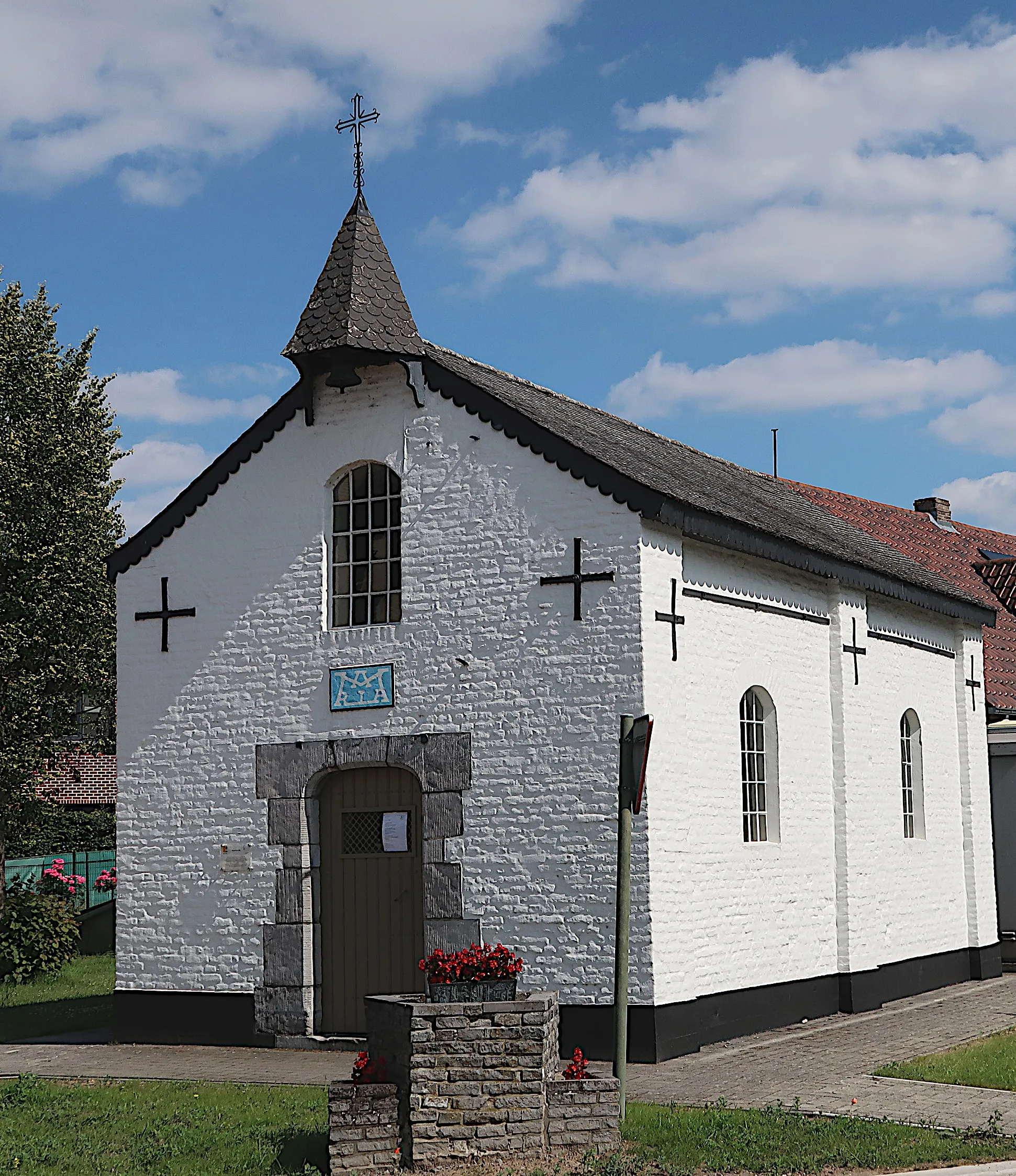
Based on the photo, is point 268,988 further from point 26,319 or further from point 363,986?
point 26,319

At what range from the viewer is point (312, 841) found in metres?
14.3

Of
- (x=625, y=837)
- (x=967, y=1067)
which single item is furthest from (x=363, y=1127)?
(x=967, y=1067)

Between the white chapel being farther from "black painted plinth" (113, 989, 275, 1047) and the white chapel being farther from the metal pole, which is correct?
the metal pole

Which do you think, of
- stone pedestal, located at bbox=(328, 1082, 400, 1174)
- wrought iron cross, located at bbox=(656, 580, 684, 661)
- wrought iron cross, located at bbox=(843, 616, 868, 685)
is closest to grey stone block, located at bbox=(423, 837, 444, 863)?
wrought iron cross, located at bbox=(656, 580, 684, 661)

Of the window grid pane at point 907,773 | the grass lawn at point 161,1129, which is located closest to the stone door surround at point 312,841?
the grass lawn at point 161,1129

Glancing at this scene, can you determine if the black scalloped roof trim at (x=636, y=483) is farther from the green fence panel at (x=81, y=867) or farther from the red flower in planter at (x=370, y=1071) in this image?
the green fence panel at (x=81, y=867)

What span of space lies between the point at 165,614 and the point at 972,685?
1016 centimetres

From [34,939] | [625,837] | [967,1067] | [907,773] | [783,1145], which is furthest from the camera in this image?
[34,939]

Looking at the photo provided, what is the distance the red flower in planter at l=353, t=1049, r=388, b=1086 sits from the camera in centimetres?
909

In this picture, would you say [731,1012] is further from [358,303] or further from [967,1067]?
[358,303]

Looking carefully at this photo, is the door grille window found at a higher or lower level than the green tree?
lower

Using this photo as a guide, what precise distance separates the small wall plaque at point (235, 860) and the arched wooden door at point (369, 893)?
74 centimetres

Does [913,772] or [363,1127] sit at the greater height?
[913,772]

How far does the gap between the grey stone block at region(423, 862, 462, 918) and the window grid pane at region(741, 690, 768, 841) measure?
2841 mm
